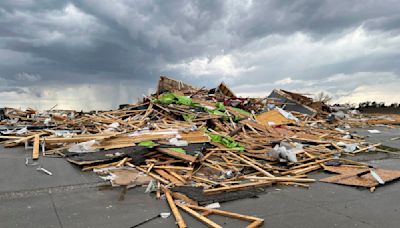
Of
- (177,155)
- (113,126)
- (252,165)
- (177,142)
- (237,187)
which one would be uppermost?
(113,126)

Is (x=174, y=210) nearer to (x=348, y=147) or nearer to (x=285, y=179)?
(x=285, y=179)

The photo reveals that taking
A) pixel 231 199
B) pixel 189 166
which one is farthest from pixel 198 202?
pixel 189 166

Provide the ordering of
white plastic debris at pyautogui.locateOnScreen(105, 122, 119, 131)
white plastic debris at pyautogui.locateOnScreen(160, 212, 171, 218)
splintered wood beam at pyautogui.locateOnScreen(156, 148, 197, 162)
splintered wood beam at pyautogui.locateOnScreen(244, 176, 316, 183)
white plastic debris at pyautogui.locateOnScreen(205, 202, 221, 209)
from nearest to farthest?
1. white plastic debris at pyautogui.locateOnScreen(160, 212, 171, 218)
2. white plastic debris at pyautogui.locateOnScreen(205, 202, 221, 209)
3. splintered wood beam at pyautogui.locateOnScreen(244, 176, 316, 183)
4. splintered wood beam at pyautogui.locateOnScreen(156, 148, 197, 162)
5. white plastic debris at pyautogui.locateOnScreen(105, 122, 119, 131)

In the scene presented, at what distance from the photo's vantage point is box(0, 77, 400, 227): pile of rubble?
17.4 ft

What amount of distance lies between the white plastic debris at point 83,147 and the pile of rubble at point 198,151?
0.02 metres

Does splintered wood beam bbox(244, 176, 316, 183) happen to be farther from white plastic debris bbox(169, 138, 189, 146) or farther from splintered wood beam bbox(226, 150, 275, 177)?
white plastic debris bbox(169, 138, 189, 146)

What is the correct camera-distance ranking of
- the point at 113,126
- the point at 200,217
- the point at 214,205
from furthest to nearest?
the point at 113,126, the point at 214,205, the point at 200,217

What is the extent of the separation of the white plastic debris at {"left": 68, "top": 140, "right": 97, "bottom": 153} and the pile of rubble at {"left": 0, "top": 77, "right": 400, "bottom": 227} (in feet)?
0.07

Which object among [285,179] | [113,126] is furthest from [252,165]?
[113,126]

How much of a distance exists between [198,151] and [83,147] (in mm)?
2714

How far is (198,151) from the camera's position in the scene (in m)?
6.97

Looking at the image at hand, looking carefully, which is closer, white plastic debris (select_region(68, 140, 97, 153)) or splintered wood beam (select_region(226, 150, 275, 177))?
splintered wood beam (select_region(226, 150, 275, 177))

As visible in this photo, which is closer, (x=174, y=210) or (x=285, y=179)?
(x=174, y=210)

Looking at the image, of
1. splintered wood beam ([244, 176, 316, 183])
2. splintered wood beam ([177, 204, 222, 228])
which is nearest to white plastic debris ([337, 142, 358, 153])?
splintered wood beam ([244, 176, 316, 183])
